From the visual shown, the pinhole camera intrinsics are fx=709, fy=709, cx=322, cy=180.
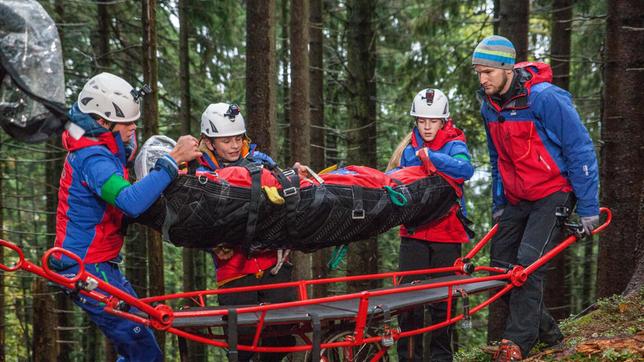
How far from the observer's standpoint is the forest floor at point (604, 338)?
5.46 meters

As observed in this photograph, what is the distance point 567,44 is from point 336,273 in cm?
1050

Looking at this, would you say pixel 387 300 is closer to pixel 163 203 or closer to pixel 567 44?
pixel 163 203

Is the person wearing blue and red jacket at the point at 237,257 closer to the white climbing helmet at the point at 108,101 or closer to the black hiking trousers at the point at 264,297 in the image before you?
the black hiking trousers at the point at 264,297

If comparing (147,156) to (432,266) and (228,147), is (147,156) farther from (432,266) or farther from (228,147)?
(432,266)

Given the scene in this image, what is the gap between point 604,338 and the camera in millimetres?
6219

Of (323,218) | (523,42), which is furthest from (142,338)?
(523,42)

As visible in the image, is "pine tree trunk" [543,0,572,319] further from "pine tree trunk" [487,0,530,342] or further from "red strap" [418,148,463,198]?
"red strap" [418,148,463,198]

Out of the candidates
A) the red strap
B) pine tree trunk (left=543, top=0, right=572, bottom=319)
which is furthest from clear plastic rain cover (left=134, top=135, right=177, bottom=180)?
pine tree trunk (left=543, top=0, right=572, bottom=319)

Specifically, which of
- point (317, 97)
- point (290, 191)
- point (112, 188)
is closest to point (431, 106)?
point (290, 191)

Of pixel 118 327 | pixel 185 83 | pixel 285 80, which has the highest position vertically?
pixel 285 80

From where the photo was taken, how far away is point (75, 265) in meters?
5.26

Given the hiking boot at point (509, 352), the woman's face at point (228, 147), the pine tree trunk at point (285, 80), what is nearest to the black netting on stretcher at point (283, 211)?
the woman's face at point (228, 147)

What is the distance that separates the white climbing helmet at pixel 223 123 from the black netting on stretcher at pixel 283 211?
717 millimetres

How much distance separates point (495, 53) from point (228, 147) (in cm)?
242
